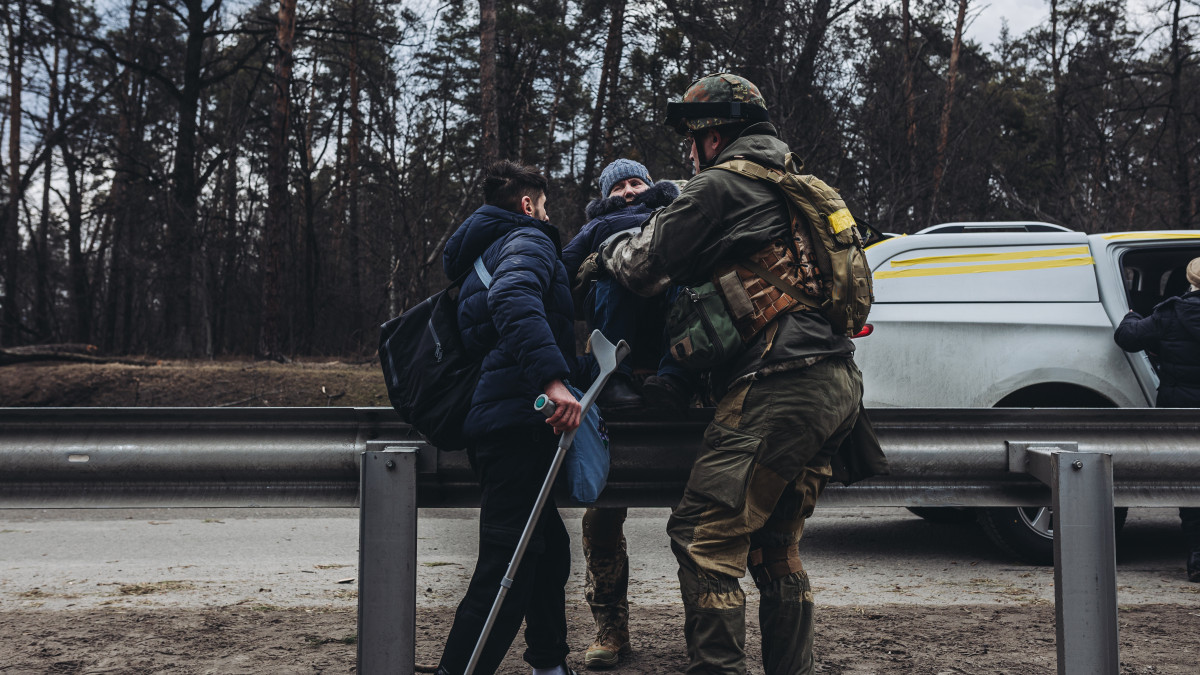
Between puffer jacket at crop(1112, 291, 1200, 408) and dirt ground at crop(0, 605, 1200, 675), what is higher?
puffer jacket at crop(1112, 291, 1200, 408)

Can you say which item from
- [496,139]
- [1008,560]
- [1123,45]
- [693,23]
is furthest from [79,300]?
[1123,45]

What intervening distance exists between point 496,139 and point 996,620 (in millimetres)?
10448

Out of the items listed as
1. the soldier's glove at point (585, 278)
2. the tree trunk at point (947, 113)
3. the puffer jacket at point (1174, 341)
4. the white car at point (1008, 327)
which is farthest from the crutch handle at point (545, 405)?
the tree trunk at point (947, 113)

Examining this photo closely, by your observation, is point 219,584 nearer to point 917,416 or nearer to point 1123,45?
point 917,416

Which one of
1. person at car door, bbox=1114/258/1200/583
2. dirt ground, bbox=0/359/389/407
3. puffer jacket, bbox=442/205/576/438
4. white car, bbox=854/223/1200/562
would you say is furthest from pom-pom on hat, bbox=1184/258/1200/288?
dirt ground, bbox=0/359/389/407

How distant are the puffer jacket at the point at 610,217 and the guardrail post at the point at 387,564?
1.28 meters

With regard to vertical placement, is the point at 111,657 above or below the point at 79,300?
below

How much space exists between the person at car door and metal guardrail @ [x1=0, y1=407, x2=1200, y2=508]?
2.67m

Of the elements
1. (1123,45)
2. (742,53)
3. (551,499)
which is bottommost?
(551,499)

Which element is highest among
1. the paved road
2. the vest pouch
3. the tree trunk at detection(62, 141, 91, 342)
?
the tree trunk at detection(62, 141, 91, 342)

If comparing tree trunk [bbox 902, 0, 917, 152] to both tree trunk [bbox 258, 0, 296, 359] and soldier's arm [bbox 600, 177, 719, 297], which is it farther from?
soldier's arm [bbox 600, 177, 719, 297]

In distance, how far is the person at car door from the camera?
17.8 feet

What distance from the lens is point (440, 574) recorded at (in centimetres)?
551

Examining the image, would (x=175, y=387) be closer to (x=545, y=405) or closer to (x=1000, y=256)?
(x=1000, y=256)
